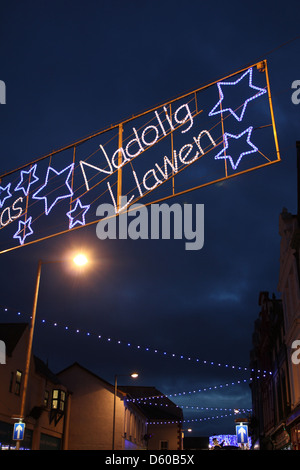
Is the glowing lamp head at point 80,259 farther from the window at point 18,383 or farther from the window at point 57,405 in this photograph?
the window at point 57,405

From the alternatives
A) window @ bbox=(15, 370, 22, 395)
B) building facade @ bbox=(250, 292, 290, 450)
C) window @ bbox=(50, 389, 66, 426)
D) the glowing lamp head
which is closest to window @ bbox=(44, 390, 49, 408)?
window @ bbox=(50, 389, 66, 426)

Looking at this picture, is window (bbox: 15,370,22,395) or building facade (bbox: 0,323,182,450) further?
window (bbox: 15,370,22,395)

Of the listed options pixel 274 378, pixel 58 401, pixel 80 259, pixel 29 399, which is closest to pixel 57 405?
pixel 58 401

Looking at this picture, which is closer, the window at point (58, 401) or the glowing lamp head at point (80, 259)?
the glowing lamp head at point (80, 259)

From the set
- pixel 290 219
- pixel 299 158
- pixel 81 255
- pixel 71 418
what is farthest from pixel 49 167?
pixel 71 418

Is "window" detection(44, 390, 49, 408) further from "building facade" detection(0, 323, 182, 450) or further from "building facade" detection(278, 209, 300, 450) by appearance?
"building facade" detection(278, 209, 300, 450)

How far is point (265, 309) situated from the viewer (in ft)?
133

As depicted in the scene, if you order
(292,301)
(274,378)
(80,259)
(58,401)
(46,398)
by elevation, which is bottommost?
(58,401)

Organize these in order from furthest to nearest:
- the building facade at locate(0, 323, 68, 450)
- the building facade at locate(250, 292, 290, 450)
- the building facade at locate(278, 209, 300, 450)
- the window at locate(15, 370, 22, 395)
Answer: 1. the window at locate(15, 370, 22, 395)
2. the building facade at locate(250, 292, 290, 450)
3. the building facade at locate(0, 323, 68, 450)
4. the building facade at locate(278, 209, 300, 450)

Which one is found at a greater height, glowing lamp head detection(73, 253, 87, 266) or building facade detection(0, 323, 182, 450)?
glowing lamp head detection(73, 253, 87, 266)

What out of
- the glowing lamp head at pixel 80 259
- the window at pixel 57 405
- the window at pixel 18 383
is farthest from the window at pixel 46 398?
the glowing lamp head at pixel 80 259

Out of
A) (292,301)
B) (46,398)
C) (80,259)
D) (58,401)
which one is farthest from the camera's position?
(58,401)

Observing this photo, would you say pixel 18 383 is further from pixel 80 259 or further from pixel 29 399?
pixel 80 259
